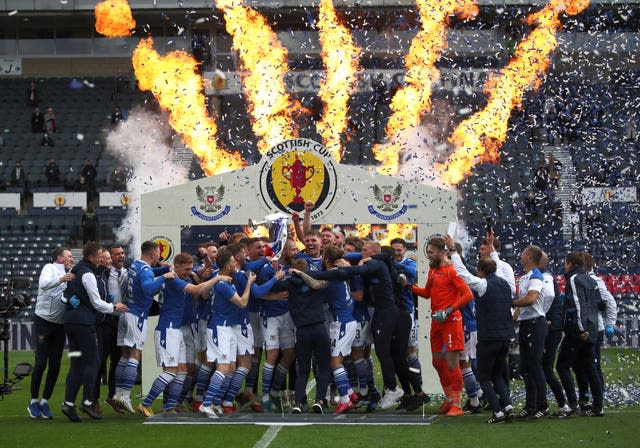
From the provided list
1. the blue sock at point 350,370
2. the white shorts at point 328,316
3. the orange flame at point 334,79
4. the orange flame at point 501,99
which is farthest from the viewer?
the orange flame at point 334,79

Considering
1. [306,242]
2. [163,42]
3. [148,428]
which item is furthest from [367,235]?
[163,42]

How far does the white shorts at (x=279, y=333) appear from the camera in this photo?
14.7 m

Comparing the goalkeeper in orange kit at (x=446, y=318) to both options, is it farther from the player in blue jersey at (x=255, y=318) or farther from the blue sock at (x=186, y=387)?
the blue sock at (x=186, y=387)

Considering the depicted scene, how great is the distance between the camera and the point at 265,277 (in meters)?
14.4

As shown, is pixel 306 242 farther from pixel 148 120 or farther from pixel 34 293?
pixel 148 120

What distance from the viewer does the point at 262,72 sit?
113 ft

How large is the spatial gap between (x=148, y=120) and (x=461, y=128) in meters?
10.8

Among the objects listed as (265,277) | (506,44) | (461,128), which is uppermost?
(506,44)

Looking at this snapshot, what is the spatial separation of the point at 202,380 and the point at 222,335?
119 cm

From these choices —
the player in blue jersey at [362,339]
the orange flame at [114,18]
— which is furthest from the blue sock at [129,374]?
the orange flame at [114,18]

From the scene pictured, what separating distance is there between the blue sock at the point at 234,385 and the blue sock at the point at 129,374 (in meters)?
1.20

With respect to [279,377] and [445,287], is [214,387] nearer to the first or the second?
[279,377]

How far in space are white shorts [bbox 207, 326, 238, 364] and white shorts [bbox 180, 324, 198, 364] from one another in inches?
23.0

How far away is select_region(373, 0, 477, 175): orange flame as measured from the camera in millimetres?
33531
